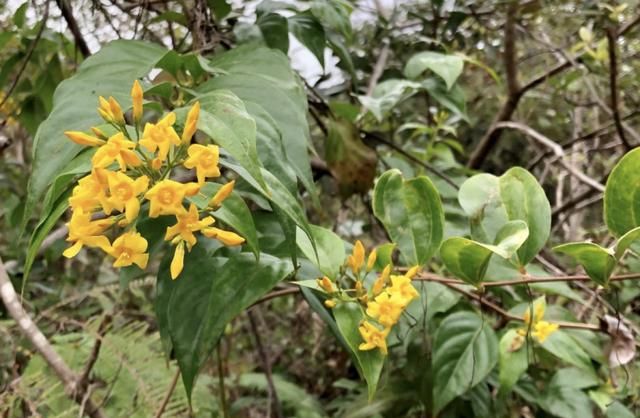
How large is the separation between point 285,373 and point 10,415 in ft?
1.78

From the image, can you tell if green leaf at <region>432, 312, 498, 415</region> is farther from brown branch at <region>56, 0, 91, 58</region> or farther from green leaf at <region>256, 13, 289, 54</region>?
brown branch at <region>56, 0, 91, 58</region>

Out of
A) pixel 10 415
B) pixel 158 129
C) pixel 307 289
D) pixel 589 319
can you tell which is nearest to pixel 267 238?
pixel 307 289

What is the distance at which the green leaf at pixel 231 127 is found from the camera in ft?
1.12

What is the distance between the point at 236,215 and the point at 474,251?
21 cm

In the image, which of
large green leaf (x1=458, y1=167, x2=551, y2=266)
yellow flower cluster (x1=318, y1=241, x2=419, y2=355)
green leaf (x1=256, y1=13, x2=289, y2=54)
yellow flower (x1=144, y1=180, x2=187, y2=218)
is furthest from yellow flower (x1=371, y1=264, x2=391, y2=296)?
green leaf (x1=256, y1=13, x2=289, y2=54)

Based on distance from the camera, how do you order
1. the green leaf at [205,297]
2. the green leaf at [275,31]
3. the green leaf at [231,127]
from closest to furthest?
the green leaf at [231,127]
the green leaf at [205,297]
the green leaf at [275,31]

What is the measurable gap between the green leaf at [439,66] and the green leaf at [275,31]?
234 mm

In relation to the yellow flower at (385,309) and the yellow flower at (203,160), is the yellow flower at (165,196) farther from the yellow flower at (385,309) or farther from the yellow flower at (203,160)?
the yellow flower at (385,309)

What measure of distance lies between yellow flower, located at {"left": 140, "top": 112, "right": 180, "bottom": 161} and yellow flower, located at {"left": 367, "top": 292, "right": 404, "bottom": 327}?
212 millimetres

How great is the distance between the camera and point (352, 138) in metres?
0.79

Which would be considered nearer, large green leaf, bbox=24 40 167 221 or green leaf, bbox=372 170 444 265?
large green leaf, bbox=24 40 167 221

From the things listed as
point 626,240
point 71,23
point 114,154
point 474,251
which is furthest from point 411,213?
point 71,23

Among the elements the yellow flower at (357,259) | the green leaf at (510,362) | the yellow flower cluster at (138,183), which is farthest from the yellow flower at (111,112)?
the green leaf at (510,362)

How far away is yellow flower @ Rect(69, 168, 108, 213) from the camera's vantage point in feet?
1.19
